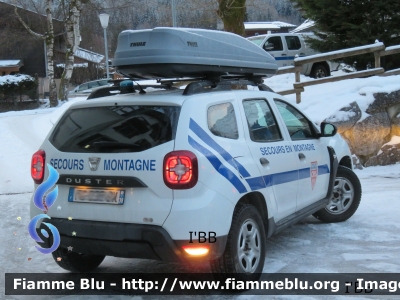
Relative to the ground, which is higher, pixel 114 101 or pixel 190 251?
pixel 114 101

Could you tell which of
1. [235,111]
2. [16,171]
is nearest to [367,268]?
[235,111]

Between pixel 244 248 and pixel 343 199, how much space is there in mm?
2869

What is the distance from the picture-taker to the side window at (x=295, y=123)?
5939mm

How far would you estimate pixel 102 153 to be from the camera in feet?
14.6

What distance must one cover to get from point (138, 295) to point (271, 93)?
8.29 ft

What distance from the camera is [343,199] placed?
7.17 meters

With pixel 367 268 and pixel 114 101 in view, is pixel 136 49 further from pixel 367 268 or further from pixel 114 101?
pixel 367 268

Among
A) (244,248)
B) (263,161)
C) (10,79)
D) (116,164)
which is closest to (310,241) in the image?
(263,161)

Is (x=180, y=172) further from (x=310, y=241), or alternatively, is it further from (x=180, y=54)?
(x=310, y=241)

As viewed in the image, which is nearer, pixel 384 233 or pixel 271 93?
pixel 271 93

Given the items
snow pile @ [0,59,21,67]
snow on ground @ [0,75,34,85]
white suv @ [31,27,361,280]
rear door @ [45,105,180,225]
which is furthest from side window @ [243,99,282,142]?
snow pile @ [0,59,21,67]

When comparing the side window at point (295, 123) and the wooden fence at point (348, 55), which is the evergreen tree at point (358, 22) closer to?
the wooden fence at point (348, 55)

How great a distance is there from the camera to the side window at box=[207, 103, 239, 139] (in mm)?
4660

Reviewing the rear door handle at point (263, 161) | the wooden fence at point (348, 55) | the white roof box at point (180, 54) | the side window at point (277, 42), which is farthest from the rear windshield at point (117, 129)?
the side window at point (277, 42)
